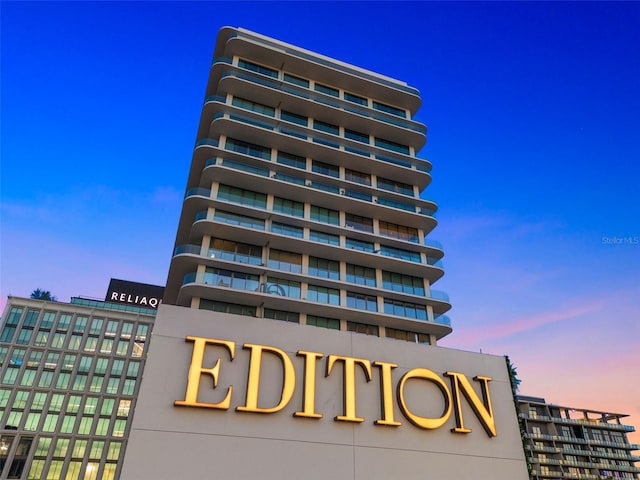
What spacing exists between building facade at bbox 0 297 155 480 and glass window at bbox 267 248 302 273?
6154 centimetres

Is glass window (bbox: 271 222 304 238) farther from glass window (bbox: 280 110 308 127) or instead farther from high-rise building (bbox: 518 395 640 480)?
high-rise building (bbox: 518 395 640 480)

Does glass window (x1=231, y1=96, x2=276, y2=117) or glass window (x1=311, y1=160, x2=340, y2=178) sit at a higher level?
glass window (x1=231, y1=96, x2=276, y2=117)

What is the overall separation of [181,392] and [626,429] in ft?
359

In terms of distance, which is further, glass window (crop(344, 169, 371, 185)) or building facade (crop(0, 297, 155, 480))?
building facade (crop(0, 297, 155, 480))

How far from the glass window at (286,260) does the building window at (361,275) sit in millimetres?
4183

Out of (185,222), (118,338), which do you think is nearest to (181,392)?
(185,222)

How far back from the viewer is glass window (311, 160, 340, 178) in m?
39.6

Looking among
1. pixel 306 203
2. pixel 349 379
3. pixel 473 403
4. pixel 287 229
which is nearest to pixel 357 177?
pixel 306 203

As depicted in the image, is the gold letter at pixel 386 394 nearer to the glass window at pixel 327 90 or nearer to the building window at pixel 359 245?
the building window at pixel 359 245

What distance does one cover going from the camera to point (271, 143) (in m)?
38.5

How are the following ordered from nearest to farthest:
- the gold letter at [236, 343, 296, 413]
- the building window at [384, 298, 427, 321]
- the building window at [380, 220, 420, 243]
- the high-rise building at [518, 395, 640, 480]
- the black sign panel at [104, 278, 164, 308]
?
the gold letter at [236, 343, 296, 413] → the building window at [384, 298, 427, 321] → the building window at [380, 220, 420, 243] → the high-rise building at [518, 395, 640, 480] → the black sign panel at [104, 278, 164, 308]

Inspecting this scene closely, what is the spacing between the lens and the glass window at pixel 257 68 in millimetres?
41562

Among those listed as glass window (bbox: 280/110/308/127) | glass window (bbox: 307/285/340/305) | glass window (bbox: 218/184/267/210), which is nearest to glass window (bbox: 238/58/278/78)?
glass window (bbox: 280/110/308/127)

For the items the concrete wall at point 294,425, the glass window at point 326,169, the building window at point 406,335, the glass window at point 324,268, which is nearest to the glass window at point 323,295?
the glass window at point 324,268
